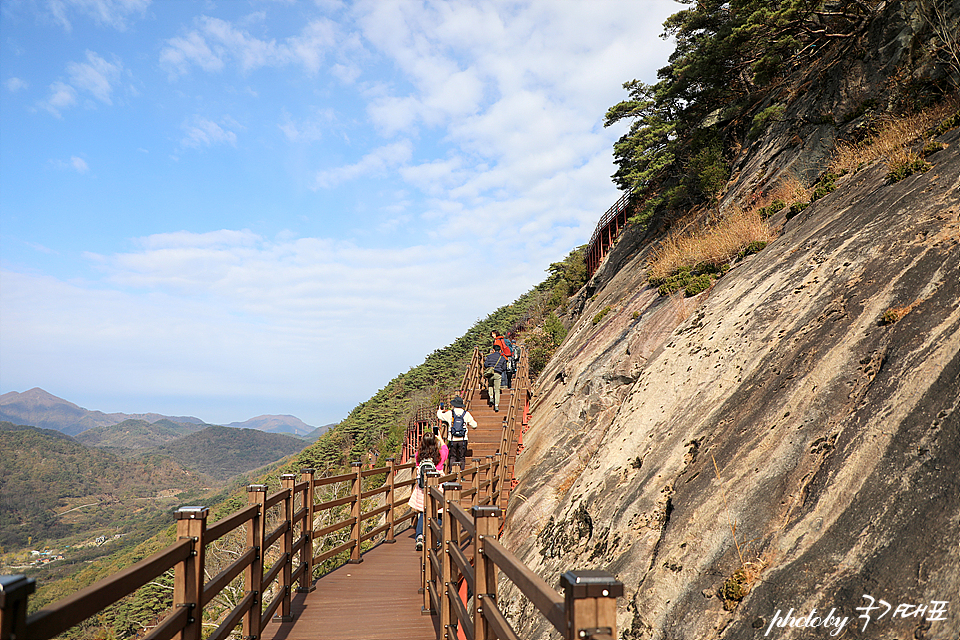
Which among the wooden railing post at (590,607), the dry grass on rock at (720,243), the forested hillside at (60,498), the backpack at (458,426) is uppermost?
the dry grass on rock at (720,243)

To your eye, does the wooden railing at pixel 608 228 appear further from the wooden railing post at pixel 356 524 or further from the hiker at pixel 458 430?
the wooden railing post at pixel 356 524

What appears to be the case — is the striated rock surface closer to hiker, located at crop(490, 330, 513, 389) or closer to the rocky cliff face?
the rocky cliff face

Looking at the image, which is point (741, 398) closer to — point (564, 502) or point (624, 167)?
point (564, 502)

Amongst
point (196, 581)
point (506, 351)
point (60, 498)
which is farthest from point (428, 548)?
point (60, 498)

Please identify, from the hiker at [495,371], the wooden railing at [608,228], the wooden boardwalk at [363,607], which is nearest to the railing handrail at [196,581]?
the wooden boardwalk at [363,607]

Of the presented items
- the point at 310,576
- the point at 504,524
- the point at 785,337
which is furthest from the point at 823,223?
the point at 310,576

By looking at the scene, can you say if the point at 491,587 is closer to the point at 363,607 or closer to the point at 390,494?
the point at 363,607

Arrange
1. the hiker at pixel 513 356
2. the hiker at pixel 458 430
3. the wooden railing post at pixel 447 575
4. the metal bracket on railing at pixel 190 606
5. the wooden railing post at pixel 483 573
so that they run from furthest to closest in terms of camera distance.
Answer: the hiker at pixel 513 356
the hiker at pixel 458 430
the wooden railing post at pixel 447 575
the wooden railing post at pixel 483 573
the metal bracket on railing at pixel 190 606

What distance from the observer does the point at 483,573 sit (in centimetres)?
344

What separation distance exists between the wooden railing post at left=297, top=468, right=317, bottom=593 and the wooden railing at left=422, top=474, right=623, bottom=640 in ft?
5.29

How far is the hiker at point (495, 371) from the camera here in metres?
18.1

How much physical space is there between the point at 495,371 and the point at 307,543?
37.9 feet

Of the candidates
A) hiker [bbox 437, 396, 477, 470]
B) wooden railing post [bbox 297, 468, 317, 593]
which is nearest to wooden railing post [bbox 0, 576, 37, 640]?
wooden railing post [bbox 297, 468, 317, 593]

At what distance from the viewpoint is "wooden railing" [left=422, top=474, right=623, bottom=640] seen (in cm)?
189
